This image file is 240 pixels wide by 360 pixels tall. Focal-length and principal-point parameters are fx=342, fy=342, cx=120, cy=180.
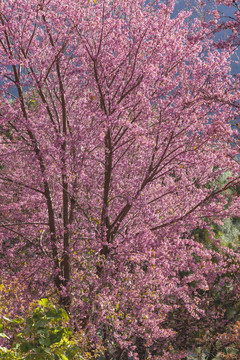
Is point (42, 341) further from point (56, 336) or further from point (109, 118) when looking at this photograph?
point (109, 118)

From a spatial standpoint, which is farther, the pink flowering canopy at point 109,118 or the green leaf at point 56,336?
the pink flowering canopy at point 109,118

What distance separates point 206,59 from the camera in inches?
321

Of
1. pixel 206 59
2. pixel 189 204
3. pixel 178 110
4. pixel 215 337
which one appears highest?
pixel 206 59

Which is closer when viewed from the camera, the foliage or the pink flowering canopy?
the foliage

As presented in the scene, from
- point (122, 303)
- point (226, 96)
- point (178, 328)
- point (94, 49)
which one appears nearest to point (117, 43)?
point (94, 49)

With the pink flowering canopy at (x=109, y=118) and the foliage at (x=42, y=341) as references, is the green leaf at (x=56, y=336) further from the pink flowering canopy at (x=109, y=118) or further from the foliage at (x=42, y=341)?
the pink flowering canopy at (x=109, y=118)

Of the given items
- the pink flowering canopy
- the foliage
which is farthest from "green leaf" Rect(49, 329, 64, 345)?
the pink flowering canopy

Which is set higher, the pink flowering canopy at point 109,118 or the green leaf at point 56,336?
the pink flowering canopy at point 109,118

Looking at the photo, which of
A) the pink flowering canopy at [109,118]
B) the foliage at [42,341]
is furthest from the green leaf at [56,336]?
the pink flowering canopy at [109,118]

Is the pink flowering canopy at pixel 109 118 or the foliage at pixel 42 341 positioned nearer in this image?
the foliage at pixel 42 341

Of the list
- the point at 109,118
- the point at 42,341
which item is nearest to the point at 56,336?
the point at 42,341

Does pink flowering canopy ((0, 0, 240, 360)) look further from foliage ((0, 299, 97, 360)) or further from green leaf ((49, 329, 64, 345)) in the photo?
green leaf ((49, 329, 64, 345))

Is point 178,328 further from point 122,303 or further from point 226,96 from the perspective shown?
point 226,96

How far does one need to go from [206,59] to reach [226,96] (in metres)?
2.02
